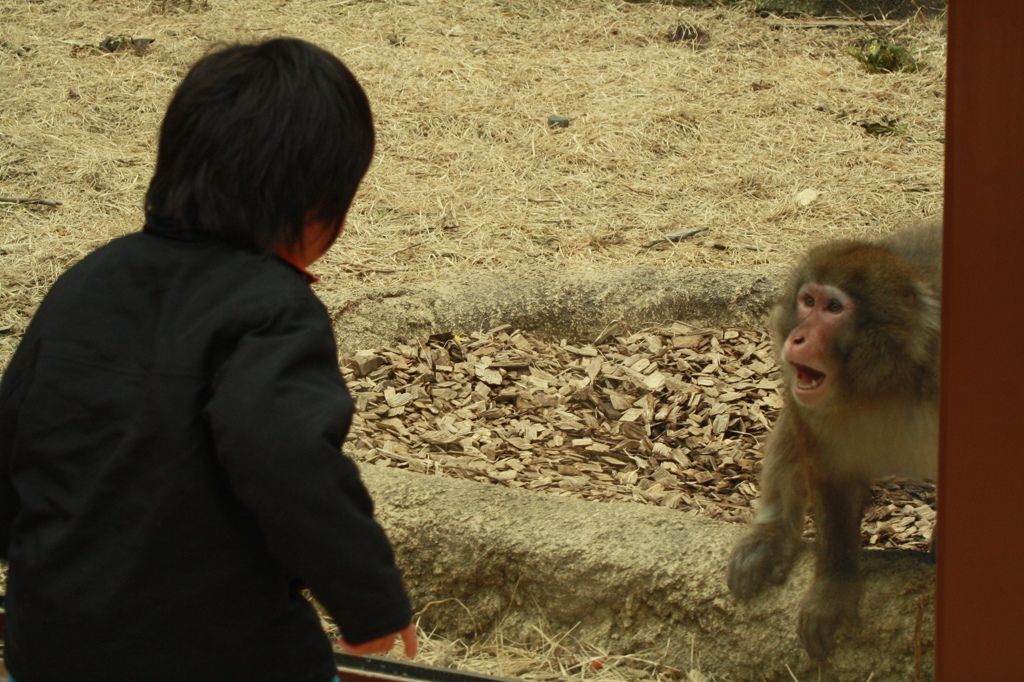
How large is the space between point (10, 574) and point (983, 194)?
5.49 feet

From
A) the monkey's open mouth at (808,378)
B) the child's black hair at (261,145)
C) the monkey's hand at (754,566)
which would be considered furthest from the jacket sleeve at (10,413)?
the monkey's open mouth at (808,378)

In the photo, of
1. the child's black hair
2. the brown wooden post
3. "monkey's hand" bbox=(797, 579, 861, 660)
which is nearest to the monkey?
"monkey's hand" bbox=(797, 579, 861, 660)

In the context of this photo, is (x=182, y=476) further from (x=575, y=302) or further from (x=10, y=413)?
(x=575, y=302)

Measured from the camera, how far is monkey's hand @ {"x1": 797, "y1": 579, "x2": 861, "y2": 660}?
271 centimetres

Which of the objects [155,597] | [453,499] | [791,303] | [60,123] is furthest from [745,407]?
[60,123]

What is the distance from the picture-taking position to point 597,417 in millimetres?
4352

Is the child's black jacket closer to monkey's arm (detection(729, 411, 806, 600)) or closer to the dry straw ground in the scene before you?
monkey's arm (detection(729, 411, 806, 600))

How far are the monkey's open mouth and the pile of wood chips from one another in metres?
1.01

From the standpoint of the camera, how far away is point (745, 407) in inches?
172

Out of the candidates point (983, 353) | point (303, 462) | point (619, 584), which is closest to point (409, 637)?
point (303, 462)

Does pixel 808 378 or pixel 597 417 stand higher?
pixel 808 378

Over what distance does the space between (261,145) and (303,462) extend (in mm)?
535

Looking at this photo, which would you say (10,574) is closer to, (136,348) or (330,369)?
(136,348)

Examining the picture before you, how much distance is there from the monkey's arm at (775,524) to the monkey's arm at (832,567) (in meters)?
0.12
